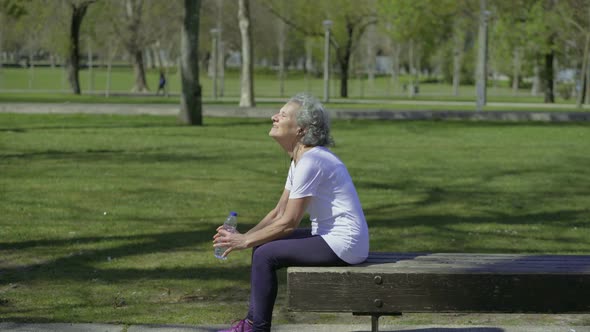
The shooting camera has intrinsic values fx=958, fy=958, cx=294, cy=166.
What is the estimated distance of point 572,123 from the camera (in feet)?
93.4

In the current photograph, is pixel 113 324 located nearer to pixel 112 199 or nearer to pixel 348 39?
pixel 112 199

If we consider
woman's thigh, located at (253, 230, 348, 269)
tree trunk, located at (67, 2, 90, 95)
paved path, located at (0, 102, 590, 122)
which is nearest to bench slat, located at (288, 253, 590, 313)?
woman's thigh, located at (253, 230, 348, 269)

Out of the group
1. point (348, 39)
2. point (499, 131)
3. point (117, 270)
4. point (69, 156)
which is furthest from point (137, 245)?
point (348, 39)

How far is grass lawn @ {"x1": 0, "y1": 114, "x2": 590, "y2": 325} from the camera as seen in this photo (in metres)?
7.20

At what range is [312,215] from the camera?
5.32 metres

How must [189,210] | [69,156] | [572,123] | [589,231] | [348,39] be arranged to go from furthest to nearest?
[348,39] → [572,123] → [69,156] → [189,210] → [589,231]

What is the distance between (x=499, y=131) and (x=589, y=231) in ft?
50.3

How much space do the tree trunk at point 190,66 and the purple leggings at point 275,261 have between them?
20182 mm

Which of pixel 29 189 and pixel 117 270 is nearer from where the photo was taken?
pixel 117 270

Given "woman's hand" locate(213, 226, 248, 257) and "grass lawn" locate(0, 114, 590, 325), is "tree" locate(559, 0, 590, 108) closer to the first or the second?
"grass lawn" locate(0, 114, 590, 325)

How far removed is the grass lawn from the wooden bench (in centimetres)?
132

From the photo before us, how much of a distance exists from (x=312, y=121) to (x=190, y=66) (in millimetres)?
20314

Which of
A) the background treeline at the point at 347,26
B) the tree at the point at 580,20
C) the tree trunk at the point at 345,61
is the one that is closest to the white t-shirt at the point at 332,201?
the background treeline at the point at 347,26

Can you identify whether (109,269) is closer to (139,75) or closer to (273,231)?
(273,231)
